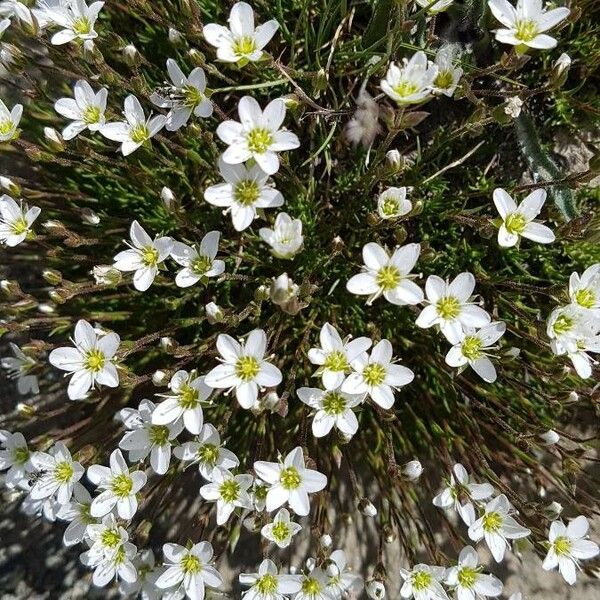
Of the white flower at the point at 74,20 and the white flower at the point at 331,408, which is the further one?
the white flower at the point at 74,20

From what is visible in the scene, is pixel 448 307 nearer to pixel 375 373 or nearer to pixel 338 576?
pixel 375 373

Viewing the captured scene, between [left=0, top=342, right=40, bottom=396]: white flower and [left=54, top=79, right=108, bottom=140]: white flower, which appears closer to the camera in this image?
[left=54, top=79, right=108, bottom=140]: white flower

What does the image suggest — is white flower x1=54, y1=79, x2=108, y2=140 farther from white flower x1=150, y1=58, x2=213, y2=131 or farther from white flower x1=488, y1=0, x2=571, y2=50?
white flower x1=488, y1=0, x2=571, y2=50

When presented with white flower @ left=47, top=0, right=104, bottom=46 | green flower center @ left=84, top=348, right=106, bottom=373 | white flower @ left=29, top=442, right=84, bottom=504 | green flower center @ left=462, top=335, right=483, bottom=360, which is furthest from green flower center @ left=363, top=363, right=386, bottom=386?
white flower @ left=47, top=0, right=104, bottom=46

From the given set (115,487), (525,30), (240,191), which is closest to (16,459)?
(115,487)

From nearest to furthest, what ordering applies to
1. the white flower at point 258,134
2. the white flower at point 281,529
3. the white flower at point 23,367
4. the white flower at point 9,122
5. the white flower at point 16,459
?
the white flower at point 258,134 < the white flower at point 281,529 < the white flower at point 9,122 < the white flower at point 16,459 < the white flower at point 23,367

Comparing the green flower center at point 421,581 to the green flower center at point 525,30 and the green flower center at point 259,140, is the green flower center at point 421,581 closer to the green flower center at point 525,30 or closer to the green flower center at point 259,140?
the green flower center at point 259,140

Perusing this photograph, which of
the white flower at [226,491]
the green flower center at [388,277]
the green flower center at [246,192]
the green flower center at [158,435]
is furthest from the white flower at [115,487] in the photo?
the green flower center at [388,277]
